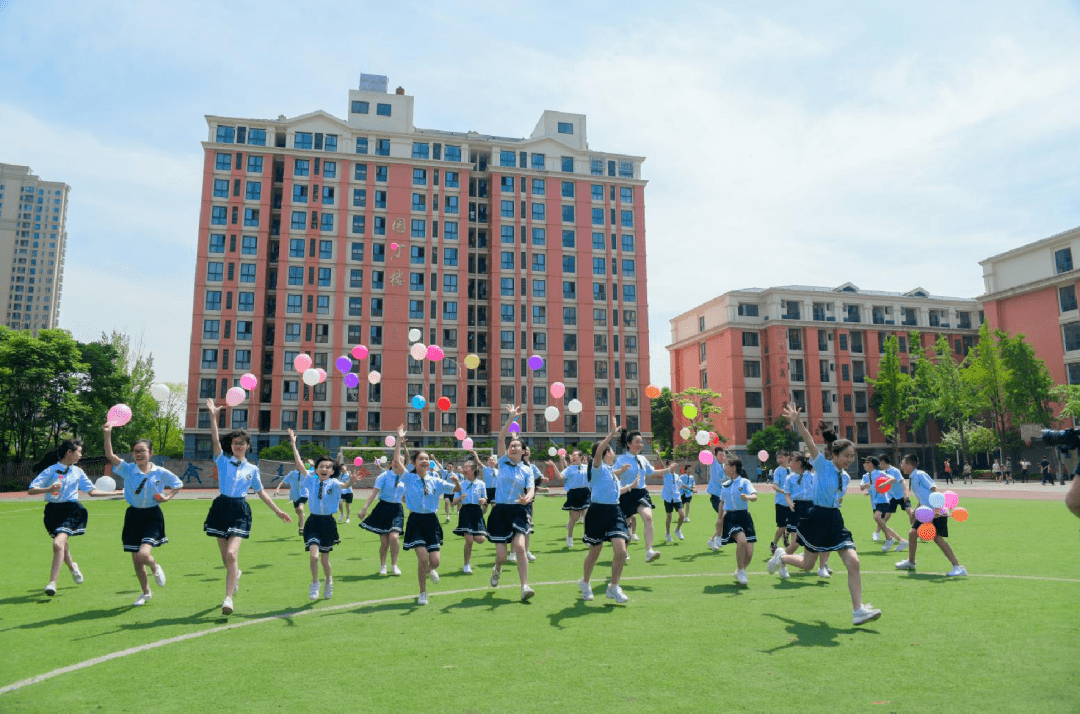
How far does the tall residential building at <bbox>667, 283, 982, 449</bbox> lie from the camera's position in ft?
236

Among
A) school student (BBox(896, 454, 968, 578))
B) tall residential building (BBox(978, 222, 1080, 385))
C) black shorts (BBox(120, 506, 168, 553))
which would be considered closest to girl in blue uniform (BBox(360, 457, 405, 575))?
black shorts (BBox(120, 506, 168, 553))

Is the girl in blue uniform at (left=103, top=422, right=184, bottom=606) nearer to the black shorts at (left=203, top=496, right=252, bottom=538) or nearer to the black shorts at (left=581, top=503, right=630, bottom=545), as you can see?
the black shorts at (left=203, top=496, right=252, bottom=538)

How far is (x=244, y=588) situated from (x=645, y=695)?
24.1 feet

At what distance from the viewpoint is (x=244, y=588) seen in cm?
998

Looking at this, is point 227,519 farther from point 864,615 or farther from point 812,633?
point 864,615

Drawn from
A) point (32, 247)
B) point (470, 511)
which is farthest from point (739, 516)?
point (32, 247)

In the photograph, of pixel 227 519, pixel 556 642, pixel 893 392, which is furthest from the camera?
pixel 893 392

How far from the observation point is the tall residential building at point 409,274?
60.8 m

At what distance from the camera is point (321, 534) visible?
9.35 metres

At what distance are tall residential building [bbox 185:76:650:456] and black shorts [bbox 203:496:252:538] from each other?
53.6 m

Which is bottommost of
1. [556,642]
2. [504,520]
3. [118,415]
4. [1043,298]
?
[556,642]

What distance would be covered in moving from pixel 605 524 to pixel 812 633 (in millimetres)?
2804

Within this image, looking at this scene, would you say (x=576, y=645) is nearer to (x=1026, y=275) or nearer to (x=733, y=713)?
(x=733, y=713)

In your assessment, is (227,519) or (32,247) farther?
(32,247)
